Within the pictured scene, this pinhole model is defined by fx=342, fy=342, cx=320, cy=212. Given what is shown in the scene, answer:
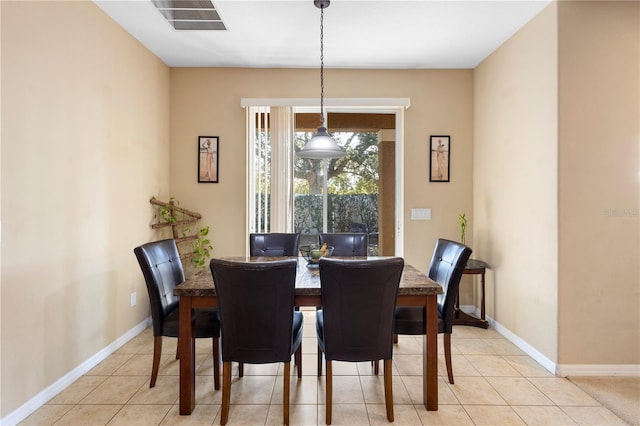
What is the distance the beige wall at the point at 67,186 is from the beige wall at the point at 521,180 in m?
3.37

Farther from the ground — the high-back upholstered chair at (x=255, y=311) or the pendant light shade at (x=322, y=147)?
the pendant light shade at (x=322, y=147)

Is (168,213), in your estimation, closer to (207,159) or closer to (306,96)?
(207,159)

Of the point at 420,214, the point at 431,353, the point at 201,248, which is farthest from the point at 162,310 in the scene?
the point at 420,214

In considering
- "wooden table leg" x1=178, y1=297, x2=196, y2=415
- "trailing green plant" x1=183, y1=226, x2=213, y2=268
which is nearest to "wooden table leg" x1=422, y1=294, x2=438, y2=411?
"wooden table leg" x1=178, y1=297, x2=196, y2=415

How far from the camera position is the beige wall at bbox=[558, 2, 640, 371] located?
2396 millimetres

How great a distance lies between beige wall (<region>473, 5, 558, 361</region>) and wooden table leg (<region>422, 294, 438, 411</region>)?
3.67ft

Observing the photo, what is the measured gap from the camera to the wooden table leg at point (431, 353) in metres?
1.98

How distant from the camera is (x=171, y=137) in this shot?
3.76 metres

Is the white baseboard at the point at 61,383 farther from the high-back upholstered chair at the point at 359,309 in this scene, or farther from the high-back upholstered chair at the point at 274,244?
the high-back upholstered chair at the point at 359,309

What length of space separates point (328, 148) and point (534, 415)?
2081 millimetres

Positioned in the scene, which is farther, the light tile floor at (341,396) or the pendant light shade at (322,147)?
the pendant light shade at (322,147)

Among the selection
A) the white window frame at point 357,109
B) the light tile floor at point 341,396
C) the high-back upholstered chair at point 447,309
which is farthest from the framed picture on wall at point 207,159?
the high-back upholstered chair at point 447,309

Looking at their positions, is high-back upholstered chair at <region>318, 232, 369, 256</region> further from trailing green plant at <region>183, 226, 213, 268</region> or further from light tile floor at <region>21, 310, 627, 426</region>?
trailing green plant at <region>183, 226, 213, 268</region>

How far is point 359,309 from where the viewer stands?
1.80 metres
